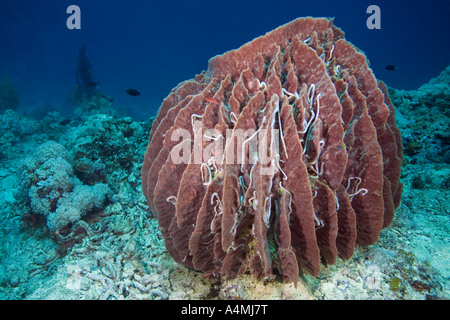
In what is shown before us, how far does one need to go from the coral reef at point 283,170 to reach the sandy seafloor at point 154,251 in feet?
0.61

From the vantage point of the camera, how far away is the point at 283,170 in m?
2.15

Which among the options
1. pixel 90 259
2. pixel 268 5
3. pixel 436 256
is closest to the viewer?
pixel 436 256

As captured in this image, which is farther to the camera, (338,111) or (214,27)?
(214,27)

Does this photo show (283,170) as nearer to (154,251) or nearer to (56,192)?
(154,251)

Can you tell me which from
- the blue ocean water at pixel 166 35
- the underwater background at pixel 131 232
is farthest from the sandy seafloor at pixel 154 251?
the blue ocean water at pixel 166 35

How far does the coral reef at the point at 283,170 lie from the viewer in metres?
2.07

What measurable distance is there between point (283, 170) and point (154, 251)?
1.97 m

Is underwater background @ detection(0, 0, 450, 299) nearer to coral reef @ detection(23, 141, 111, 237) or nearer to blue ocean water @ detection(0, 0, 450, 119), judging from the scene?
coral reef @ detection(23, 141, 111, 237)

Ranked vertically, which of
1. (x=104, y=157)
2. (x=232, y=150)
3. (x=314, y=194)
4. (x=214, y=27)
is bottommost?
(x=314, y=194)

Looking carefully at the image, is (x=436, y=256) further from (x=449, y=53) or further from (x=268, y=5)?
(x=268, y=5)

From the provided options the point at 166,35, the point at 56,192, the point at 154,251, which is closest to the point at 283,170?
the point at 154,251
